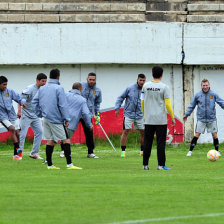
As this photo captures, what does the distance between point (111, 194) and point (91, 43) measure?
15058 millimetres

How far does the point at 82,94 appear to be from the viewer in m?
19.8

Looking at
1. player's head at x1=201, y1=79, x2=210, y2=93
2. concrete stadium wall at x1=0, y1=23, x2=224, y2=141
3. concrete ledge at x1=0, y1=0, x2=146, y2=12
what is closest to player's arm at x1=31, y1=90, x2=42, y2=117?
player's head at x1=201, y1=79, x2=210, y2=93

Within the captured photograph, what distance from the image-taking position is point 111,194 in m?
10.4

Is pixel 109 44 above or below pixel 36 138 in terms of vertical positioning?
above

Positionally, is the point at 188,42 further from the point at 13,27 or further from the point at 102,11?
the point at 13,27

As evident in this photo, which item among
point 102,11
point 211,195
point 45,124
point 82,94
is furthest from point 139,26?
point 211,195

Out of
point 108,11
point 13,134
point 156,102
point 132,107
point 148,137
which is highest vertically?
point 108,11

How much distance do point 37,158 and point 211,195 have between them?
8683mm

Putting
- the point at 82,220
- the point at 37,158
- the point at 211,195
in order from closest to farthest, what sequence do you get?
the point at 82,220, the point at 211,195, the point at 37,158

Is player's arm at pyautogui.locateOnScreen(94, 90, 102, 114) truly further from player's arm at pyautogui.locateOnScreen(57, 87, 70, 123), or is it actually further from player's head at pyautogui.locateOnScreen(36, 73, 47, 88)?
player's arm at pyautogui.locateOnScreen(57, 87, 70, 123)

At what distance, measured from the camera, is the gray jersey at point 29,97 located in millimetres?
17875

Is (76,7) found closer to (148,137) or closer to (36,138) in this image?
(36,138)

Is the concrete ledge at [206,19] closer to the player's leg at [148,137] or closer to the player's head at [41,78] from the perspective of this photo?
the player's head at [41,78]

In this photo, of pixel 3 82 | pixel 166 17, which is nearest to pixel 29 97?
pixel 3 82
